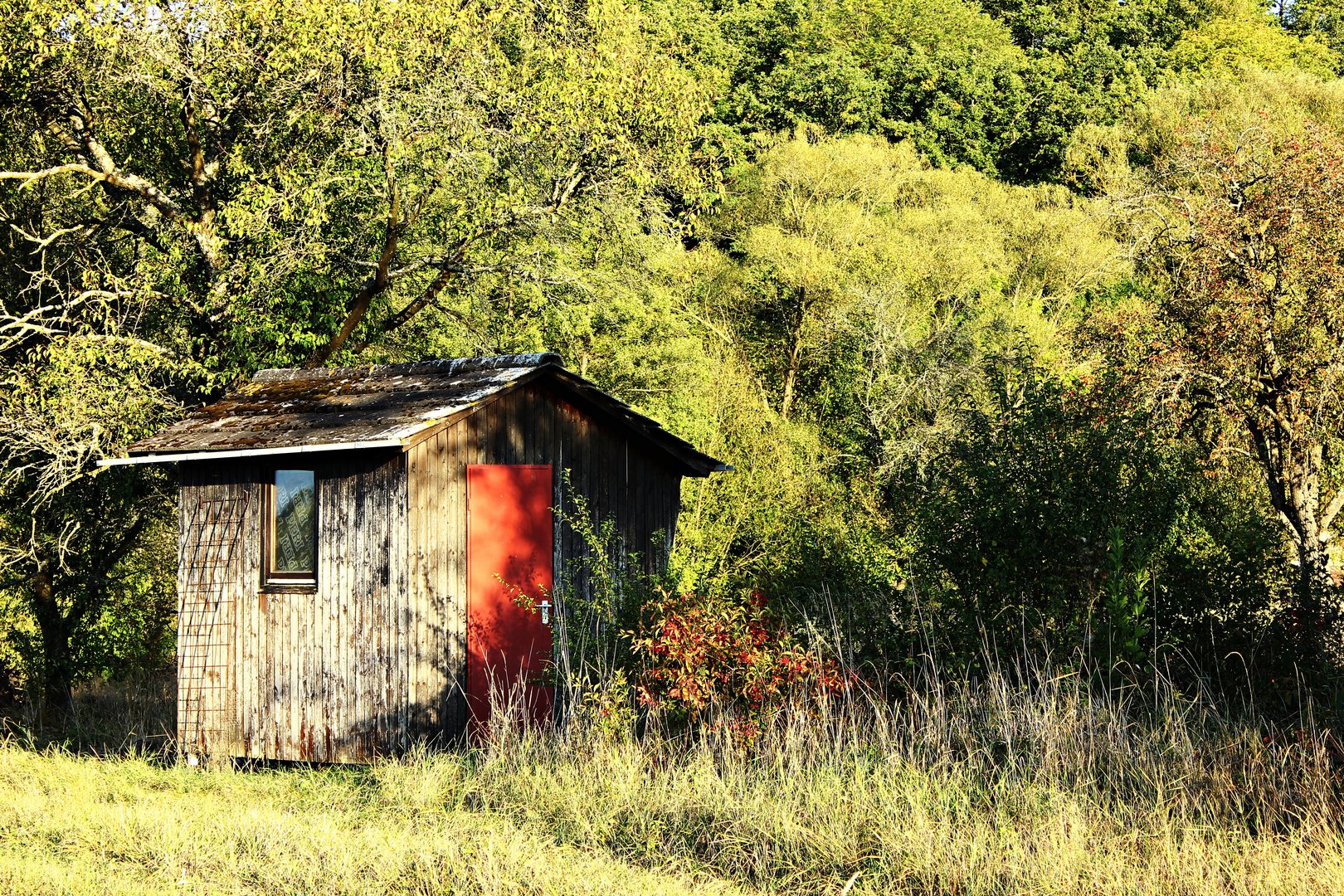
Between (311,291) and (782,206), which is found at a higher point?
(782,206)

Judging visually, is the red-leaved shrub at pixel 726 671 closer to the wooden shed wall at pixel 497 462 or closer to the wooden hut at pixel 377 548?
the wooden hut at pixel 377 548

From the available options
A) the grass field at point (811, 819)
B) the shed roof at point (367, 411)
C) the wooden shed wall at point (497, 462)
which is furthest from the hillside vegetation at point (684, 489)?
the shed roof at point (367, 411)

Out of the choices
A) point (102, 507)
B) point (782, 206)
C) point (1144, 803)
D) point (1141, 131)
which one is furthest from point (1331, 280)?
point (1141, 131)

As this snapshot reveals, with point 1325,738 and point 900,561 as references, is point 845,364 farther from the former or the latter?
point 1325,738

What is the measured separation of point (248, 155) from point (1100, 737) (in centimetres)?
1244

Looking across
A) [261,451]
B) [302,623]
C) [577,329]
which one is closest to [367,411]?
[261,451]

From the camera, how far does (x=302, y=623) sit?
12.1m

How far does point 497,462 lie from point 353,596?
184 centimetres

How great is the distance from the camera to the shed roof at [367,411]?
1160 cm

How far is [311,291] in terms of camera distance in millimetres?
15953

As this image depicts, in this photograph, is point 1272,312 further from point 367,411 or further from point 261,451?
point 261,451

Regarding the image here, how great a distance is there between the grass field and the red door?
2.52 m

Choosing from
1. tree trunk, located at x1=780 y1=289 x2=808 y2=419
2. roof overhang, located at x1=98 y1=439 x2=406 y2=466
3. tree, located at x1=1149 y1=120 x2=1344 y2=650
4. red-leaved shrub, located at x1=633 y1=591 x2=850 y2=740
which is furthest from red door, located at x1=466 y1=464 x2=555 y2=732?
tree trunk, located at x1=780 y1=289 x2=808 y2=419

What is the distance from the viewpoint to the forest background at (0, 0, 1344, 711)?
10.1 m
